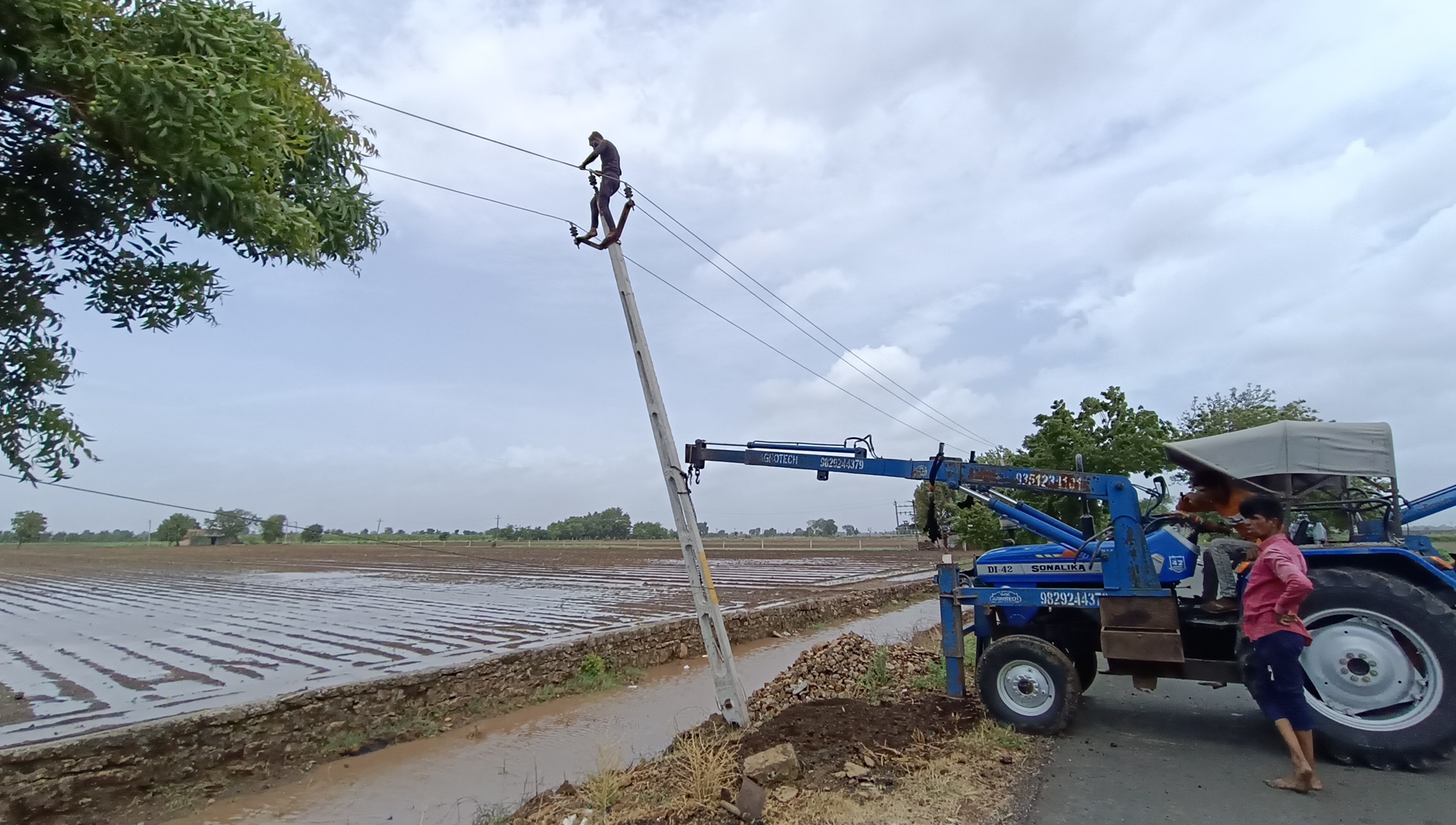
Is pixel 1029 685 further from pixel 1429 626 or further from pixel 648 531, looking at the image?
pixel 648 531

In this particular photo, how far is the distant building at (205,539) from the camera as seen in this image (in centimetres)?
7769

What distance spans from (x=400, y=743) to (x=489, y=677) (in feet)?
5.36

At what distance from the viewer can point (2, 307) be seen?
11.5 ft

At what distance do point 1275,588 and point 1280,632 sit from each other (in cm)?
29

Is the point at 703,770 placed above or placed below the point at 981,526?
below

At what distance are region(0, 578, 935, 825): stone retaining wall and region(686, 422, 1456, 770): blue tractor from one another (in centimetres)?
630

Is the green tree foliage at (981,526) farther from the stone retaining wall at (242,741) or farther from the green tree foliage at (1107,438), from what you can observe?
the stone retaining wall at (242,741)

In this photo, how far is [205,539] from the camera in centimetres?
8144

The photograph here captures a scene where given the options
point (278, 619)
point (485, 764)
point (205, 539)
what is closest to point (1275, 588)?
point (485, 764)

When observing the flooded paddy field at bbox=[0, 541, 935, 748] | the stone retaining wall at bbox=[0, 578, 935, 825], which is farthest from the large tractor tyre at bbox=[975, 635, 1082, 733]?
the flooded paddy field at bbox=[0, 541, 935, 748]

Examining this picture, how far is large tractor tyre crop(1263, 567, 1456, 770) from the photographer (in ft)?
17.5

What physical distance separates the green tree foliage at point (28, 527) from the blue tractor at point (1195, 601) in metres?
101

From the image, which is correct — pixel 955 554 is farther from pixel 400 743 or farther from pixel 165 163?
pixel 165 163

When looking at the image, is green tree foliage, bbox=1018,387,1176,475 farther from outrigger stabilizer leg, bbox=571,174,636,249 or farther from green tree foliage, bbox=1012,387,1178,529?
outrigger stabilizer leg, bbox=571,174,636,249
